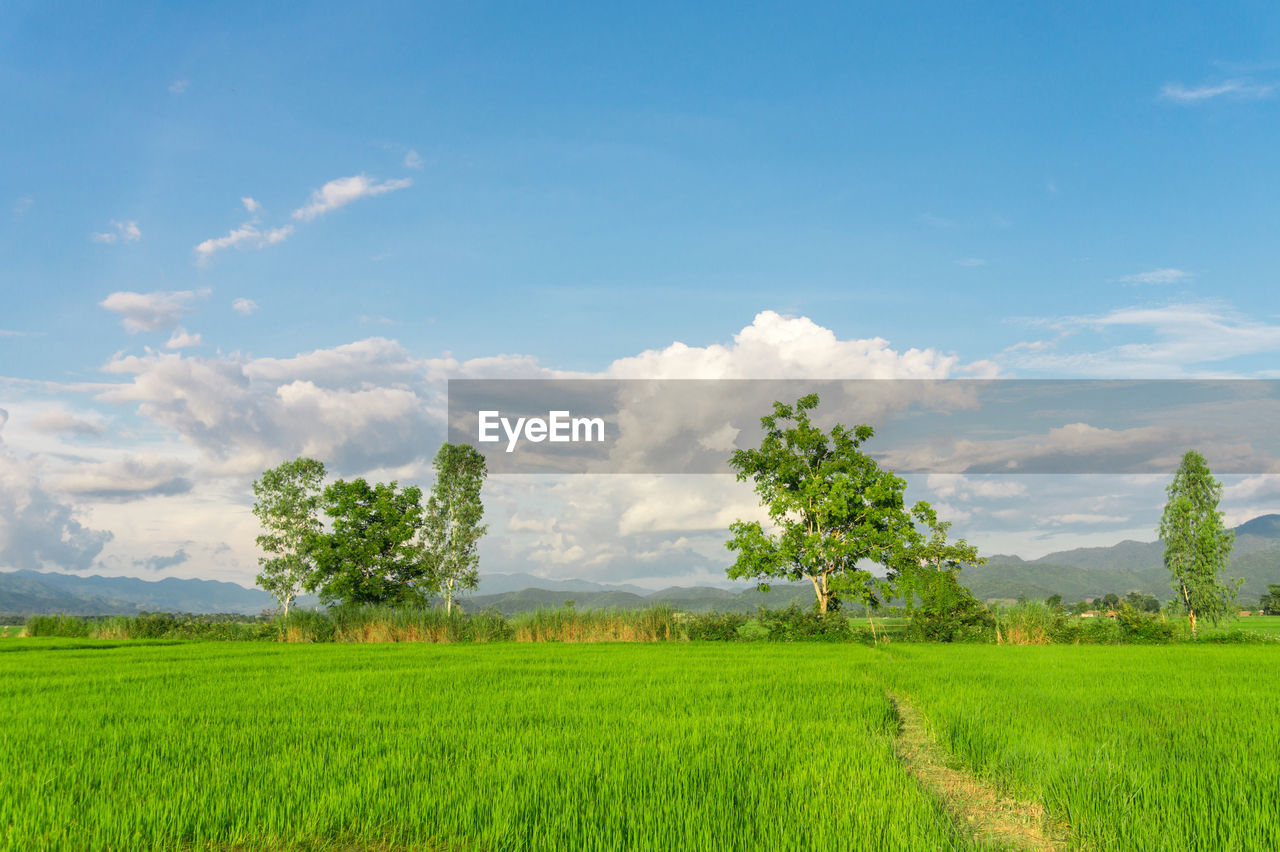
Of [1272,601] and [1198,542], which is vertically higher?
[1198,542]

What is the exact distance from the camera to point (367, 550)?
1738 inches

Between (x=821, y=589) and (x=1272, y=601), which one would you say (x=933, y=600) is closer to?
(x=821, y=589)

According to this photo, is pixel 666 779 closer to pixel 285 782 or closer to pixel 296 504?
pixel 285 782

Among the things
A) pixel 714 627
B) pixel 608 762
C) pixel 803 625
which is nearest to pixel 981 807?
pixel 608 762

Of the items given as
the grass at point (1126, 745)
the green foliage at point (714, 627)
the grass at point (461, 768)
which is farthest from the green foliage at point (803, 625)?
the grass at point (461, 768)

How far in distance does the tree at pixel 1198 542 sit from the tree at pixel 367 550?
192 ft

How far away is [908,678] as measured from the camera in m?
12.7

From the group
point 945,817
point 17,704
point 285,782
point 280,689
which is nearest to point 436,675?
point 280,689

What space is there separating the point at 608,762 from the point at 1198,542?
69.1 metres

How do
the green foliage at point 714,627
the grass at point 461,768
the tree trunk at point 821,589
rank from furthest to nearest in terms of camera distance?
the tree trunk at point 821,589 → the green foliage at point 714,627 → the grass at point 461,768

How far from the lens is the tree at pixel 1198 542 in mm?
57156

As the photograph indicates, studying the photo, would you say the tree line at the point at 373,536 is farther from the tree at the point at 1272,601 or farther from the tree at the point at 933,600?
the tree at the point at 1272,601

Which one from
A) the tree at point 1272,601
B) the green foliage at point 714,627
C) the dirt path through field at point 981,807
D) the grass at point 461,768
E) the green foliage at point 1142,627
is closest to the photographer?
the grass at point 461,768

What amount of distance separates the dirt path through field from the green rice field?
0.14 m
